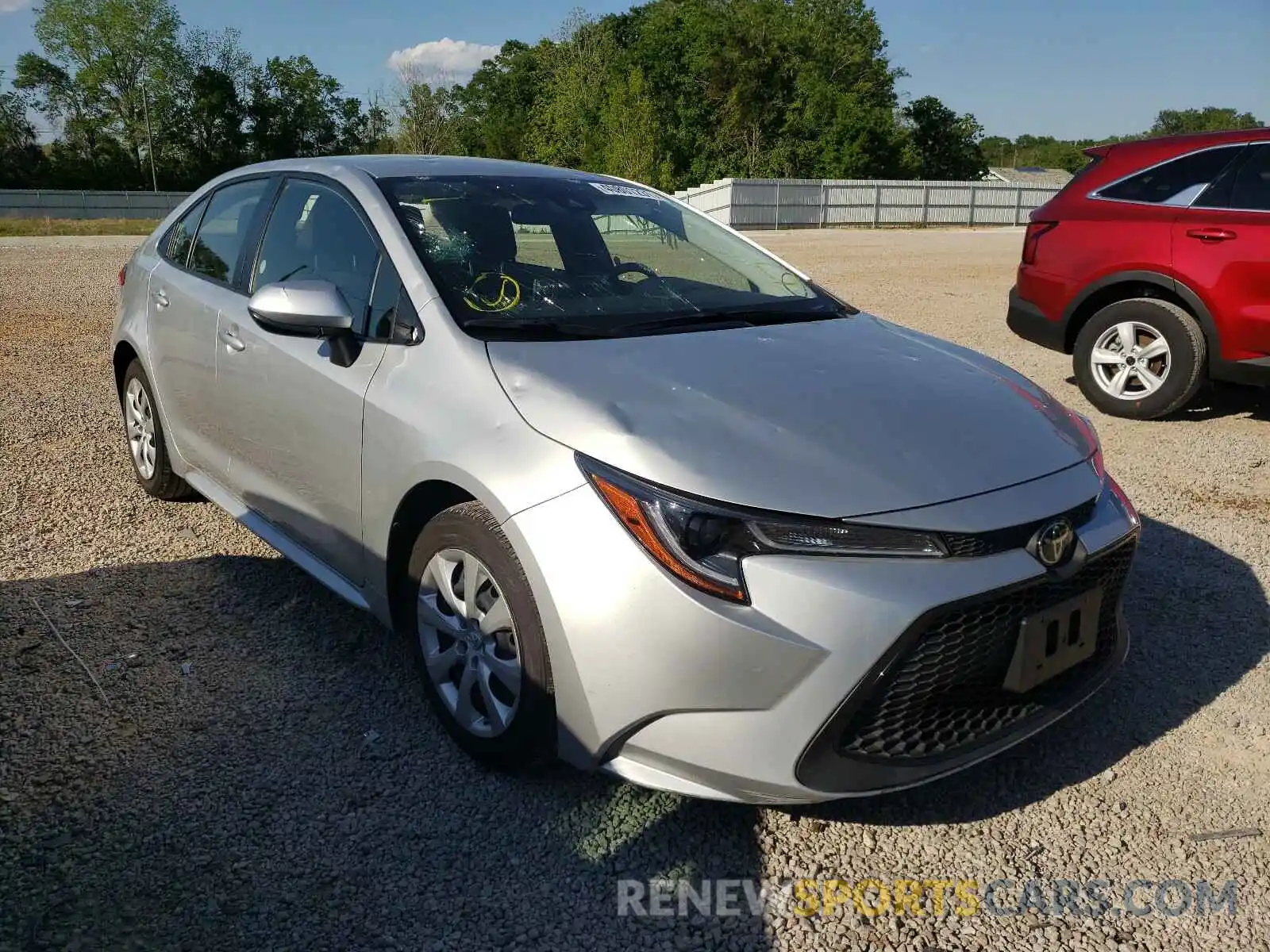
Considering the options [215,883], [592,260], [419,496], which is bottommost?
[215,883]

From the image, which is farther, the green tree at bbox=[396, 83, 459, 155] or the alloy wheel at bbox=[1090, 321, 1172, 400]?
the green tree at bbox=[396, 83, 459, 155]

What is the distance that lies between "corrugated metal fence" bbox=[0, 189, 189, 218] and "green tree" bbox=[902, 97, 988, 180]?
40.9 metres

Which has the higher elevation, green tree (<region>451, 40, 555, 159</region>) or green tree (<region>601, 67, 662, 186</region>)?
green tree (<region>451, 40, 555, 159</region>)

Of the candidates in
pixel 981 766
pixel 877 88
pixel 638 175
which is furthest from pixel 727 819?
pixel 877 88

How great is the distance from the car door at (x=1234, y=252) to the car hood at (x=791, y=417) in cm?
368

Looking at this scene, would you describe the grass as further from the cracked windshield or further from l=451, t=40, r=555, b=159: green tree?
l=451, t=40, r=555, b=159: green tree

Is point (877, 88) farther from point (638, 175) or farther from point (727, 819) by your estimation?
point (727, 819)

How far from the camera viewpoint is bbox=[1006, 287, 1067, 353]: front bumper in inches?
270

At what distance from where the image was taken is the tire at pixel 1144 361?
6.22m

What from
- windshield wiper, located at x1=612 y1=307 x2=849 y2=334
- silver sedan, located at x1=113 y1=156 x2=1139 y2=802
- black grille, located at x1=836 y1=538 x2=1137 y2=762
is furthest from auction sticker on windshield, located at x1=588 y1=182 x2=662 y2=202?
black grille, located at x1=836 y1=538 x2=1137 y2=762

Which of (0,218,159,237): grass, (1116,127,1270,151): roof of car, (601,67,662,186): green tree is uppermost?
(601,67,662,186): green tree

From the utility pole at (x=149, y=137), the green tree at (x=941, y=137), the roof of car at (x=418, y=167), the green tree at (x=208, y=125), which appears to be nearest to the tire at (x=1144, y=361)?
the roof of car at (x=418, y=167)

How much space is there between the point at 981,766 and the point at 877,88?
63104mm

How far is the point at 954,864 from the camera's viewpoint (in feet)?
7.97
